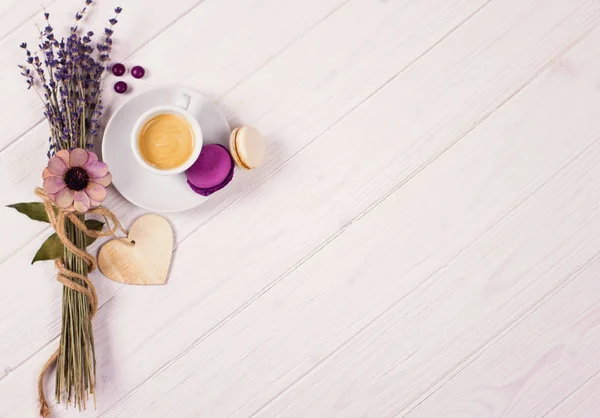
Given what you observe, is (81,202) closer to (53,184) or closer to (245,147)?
(53,184)

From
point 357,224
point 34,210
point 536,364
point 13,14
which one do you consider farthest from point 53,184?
point 536,364

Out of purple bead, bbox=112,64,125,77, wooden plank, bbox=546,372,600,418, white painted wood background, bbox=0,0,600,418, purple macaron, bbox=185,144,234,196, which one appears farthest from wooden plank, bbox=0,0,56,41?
wooden plank, bbox=546,372,600,418

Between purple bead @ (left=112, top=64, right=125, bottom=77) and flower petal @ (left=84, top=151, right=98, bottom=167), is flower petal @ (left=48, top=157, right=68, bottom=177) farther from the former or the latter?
purple bead @ (left=112, top=64, right=125, bottom=77)

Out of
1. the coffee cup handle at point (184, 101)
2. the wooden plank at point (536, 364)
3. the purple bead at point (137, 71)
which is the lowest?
the wooden plank at point (536, 364)

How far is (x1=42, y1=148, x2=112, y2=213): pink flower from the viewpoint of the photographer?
36.6 inches

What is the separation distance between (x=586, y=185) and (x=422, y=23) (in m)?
0.44

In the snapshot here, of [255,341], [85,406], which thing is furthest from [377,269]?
[85,406]

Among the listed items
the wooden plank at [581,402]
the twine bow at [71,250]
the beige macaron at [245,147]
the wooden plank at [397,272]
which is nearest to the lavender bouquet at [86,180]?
the twine bow at [71,250]

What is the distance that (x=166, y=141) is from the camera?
3.32ft

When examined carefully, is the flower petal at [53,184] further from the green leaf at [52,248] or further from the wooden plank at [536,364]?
the wooden plank at [536,364]

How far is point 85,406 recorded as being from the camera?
1.07 metres

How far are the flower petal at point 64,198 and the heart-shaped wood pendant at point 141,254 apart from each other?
15cm

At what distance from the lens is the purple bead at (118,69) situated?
1071 millimetres

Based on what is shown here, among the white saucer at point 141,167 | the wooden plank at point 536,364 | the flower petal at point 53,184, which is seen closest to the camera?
the flower petal at point 53,184
